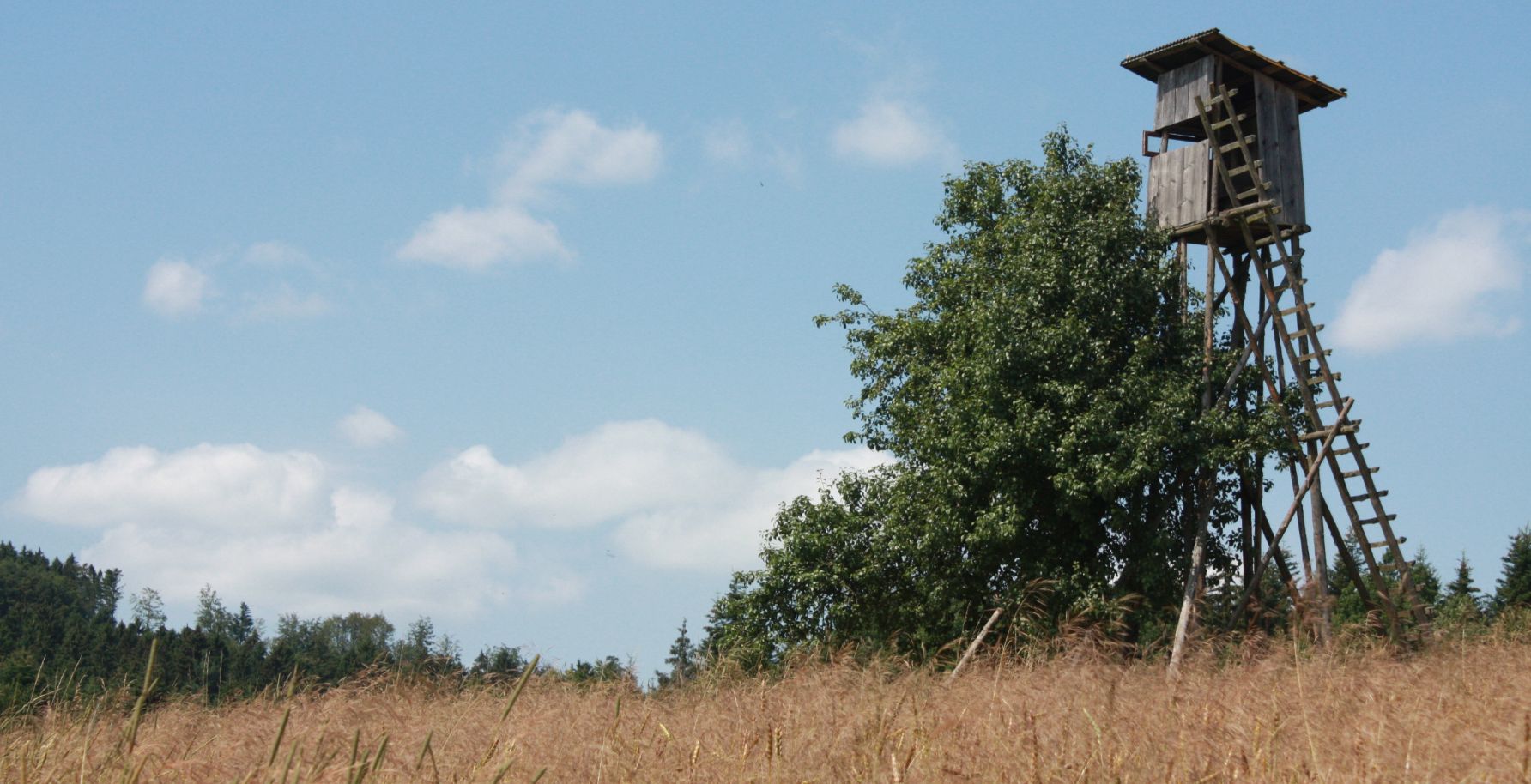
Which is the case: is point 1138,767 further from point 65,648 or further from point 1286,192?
point 65,648

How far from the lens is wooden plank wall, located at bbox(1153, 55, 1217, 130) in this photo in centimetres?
2103

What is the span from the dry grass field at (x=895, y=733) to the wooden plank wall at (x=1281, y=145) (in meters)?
13.3

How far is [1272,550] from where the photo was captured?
1903 centimetres

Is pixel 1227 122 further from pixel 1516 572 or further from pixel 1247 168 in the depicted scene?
pixel 1516 572

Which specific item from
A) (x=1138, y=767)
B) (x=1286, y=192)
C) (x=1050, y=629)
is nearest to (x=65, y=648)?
(x=1050, y=629)

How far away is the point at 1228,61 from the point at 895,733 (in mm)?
18261

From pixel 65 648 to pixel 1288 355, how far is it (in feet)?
171

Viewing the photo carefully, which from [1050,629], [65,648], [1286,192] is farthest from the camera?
[65,648]

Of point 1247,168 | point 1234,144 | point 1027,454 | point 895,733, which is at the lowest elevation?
point 895,733

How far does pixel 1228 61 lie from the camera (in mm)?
21109

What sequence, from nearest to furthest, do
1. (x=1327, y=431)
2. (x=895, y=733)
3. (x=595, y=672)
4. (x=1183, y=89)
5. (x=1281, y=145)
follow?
(x=895, y=733) < (x=595, y=672) < (x=1327, y=431) < (x=1281, y=145) < (x=1183, y=89)

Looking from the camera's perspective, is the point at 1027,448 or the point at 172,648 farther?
the point at 172,648

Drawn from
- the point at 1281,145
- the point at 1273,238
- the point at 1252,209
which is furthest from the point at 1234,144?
the point at 1273,238

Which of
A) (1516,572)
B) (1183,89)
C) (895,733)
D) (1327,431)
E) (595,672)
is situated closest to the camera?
(895,733)
